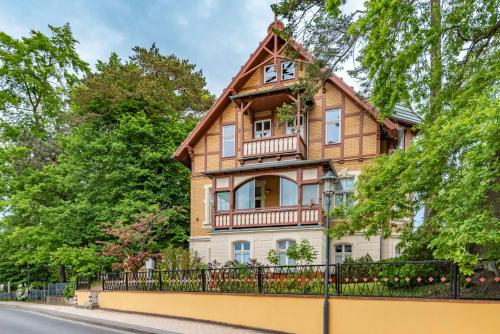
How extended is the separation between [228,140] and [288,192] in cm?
489

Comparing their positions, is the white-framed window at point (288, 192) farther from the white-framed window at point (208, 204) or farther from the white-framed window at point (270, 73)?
the white-framed window at point (270, 73)

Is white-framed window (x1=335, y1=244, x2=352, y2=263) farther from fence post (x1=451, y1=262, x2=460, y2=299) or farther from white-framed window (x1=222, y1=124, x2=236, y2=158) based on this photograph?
fence post (x1=451, y1=262, x2=460, y2=299)

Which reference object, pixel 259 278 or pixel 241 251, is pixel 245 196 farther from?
pixel 259 278

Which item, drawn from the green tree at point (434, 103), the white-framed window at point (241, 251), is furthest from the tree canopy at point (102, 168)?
the green tree at point (434, 103)

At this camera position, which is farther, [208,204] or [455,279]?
[208,204]

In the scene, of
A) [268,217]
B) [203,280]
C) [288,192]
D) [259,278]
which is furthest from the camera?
[288,192]

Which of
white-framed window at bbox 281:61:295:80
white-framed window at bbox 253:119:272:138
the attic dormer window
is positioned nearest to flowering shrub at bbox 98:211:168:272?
white-framed window at bbox 253:119:272:138

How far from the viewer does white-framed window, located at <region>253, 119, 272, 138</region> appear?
2148cm

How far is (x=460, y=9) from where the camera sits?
9414 mm

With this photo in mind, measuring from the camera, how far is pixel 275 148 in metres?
19.8

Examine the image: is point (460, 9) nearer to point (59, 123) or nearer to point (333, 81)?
point (333, 81)

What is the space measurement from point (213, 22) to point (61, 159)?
44.3 ft

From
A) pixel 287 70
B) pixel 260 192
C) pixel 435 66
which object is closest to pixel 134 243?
pixel 260 192

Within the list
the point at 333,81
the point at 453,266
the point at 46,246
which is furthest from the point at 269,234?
the point at 46,246
